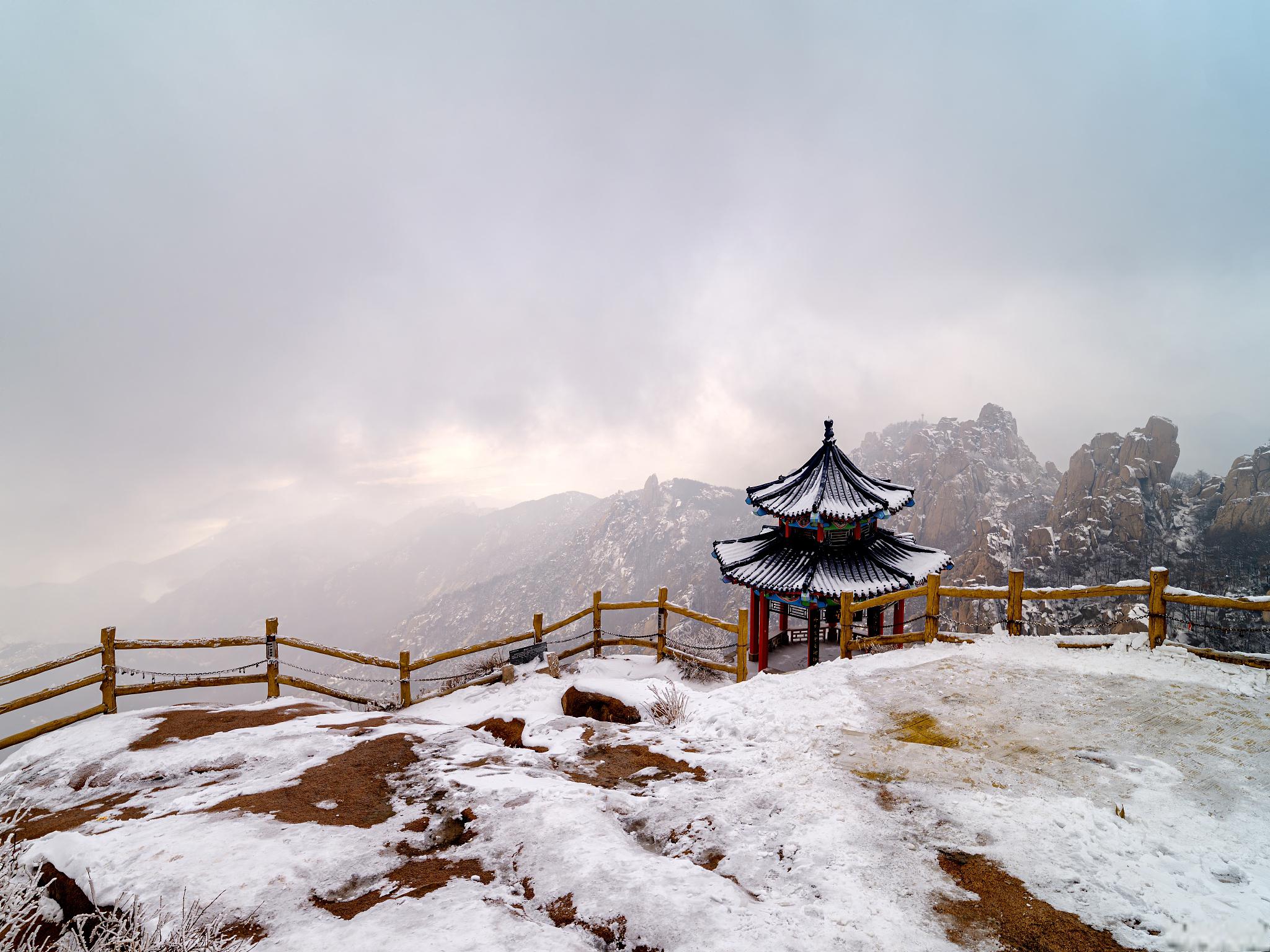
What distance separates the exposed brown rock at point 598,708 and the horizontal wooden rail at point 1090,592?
5799 millimetres

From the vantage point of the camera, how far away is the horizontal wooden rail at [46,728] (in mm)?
7911

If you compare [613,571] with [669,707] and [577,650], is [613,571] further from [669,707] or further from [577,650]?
[669,707]

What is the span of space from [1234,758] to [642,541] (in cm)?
13837

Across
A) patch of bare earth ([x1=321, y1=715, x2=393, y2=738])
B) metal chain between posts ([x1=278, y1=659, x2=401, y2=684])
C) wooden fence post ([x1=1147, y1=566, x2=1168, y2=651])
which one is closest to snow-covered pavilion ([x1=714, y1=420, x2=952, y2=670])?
wooden fence post ([x1=1147, y1=566, x2=1168, y2=651])

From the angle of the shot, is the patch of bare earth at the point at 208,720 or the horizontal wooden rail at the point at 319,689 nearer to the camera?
the patch of bare earth at the point at 208,720

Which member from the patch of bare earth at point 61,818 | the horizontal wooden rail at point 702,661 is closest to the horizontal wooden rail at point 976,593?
the horizontal wooden rail at point 702,661

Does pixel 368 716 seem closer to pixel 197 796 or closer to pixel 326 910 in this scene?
pixel 197 796

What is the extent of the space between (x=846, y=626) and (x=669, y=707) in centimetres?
391

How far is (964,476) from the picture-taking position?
89250 millimetres

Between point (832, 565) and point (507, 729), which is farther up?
point (832, 565)

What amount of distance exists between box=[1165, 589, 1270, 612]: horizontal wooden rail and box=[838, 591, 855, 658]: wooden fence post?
419 cm

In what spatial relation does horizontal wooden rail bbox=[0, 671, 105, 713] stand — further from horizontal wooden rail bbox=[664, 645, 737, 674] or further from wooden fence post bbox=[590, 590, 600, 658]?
horizontal wooden rail bbox=[664, 645, 737, 674]

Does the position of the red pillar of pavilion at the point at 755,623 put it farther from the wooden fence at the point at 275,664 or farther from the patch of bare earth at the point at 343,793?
the patch of bare earth at the point at 343,793

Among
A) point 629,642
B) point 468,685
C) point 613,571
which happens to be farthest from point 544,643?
point 613,571
